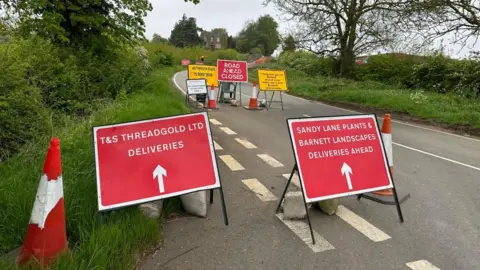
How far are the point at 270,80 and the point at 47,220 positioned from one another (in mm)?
11968

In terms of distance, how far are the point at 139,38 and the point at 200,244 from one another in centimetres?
1284

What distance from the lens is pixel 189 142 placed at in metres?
3.88

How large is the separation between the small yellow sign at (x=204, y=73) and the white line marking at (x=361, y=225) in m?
11.6

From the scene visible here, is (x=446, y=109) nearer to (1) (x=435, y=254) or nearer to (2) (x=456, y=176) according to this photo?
(2) (x=456, y=176)

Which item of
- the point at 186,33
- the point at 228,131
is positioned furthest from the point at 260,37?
the point at 228,131

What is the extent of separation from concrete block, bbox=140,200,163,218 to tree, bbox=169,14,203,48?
93580 millimetres

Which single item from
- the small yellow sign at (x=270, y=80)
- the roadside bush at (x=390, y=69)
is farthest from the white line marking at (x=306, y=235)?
the roadside bush at (x=390, y=69)

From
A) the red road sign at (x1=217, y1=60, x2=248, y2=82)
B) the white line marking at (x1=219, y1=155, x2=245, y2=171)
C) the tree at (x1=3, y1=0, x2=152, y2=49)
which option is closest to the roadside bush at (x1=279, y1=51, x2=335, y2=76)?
the red road sign at (x1=217, y1=60, x2=248, y2=82)

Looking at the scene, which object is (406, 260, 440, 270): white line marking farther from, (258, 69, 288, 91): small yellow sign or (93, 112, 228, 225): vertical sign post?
(258, 69, 288, 91): small yellow sign

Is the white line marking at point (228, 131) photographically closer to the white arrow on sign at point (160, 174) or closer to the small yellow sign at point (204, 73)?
the white arrow on sign at point (160, 174)

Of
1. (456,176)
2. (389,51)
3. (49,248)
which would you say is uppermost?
(389,51)

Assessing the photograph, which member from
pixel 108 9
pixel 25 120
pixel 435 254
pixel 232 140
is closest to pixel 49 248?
pixel 435 254

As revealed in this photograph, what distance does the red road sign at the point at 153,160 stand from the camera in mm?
3414

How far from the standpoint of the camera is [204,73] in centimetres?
1548
